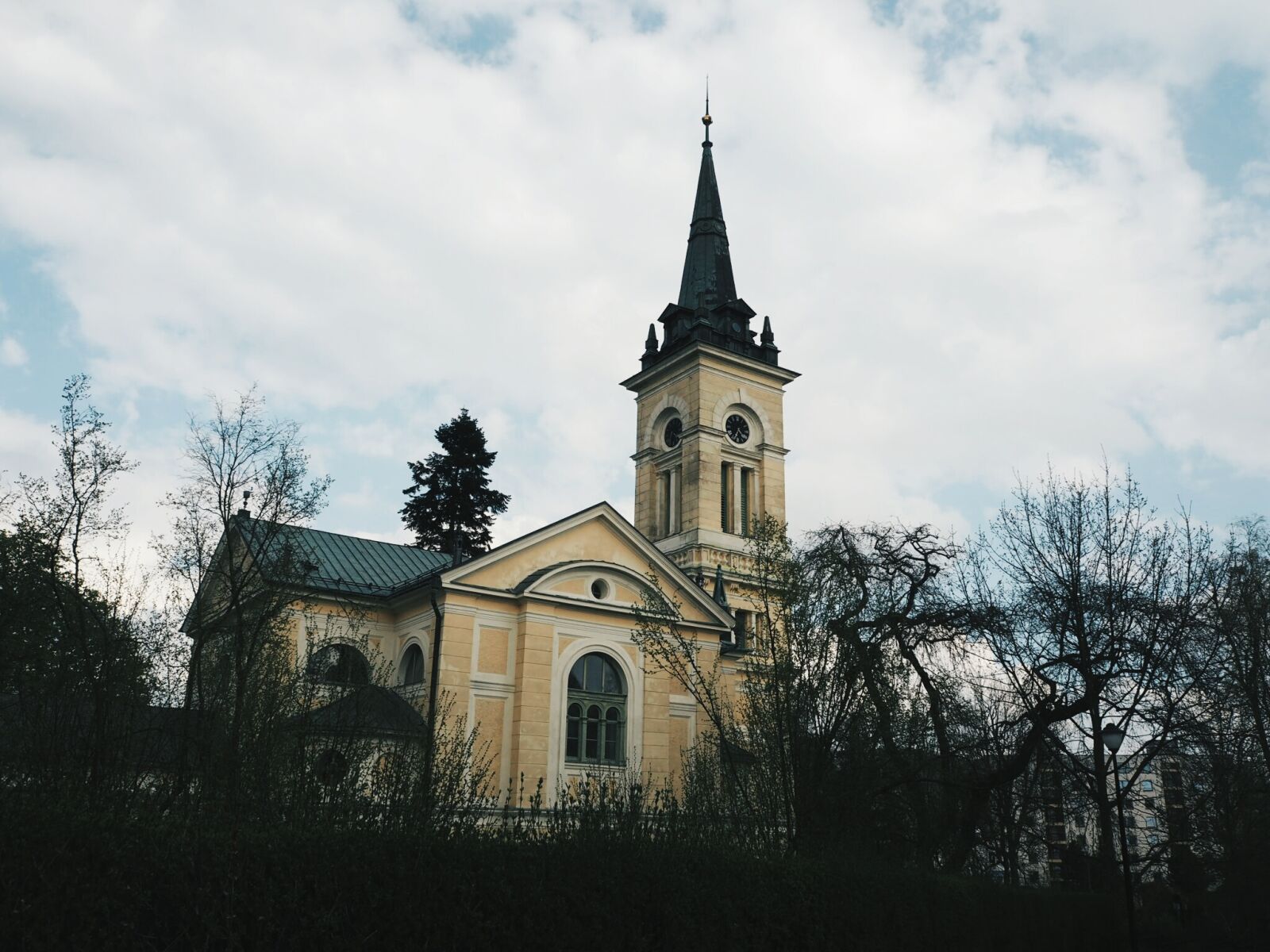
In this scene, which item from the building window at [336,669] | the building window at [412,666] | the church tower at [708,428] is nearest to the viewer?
the building window at [336,669]

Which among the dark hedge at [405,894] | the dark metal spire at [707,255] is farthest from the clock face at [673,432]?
the dark hedge at [405,894]

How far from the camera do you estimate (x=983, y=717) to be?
30922 millimetres

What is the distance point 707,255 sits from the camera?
176 feet

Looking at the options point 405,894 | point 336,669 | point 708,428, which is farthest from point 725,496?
point 405,894

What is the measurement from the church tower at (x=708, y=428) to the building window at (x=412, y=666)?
1761cm

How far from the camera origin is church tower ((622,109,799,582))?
4638 centimetres

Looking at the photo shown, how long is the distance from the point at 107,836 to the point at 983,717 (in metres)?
26.6

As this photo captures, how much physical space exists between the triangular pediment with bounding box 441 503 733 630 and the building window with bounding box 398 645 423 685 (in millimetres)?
3074

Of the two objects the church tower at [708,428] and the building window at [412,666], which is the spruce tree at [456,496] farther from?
the building window at [412,666]

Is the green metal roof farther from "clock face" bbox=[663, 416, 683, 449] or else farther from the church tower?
"clock face" bbox=[663, 416, 683, 449]

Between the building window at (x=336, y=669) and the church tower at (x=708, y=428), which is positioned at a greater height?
the church tower at (x=708, y=428)

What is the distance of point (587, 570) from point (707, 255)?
28704 mm

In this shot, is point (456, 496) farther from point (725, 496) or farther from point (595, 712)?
point (595, 712)

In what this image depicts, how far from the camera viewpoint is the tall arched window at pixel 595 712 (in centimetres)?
2823
